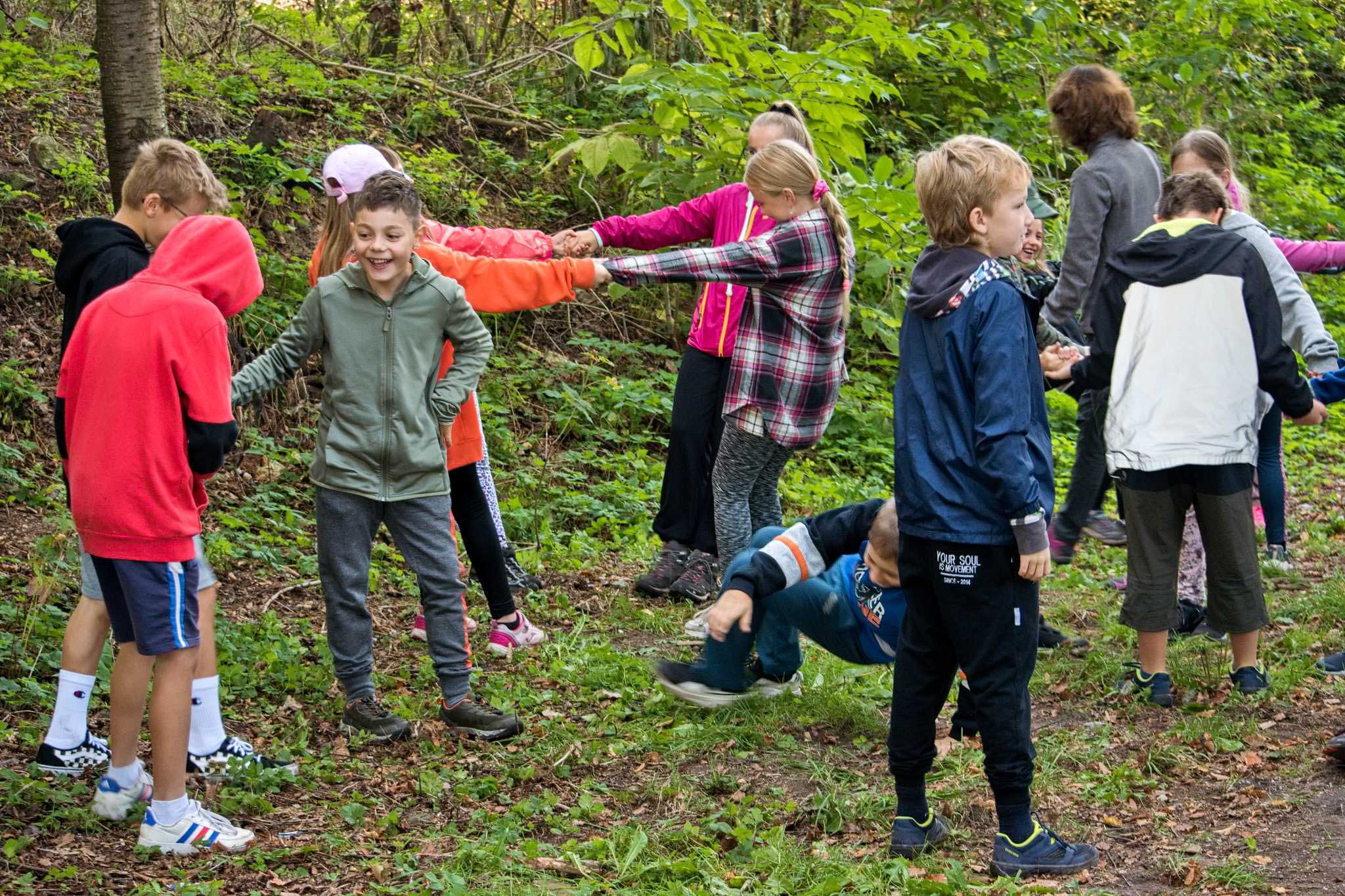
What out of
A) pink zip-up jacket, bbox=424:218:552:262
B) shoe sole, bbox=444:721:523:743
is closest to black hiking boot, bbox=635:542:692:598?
pink zip-up jacket, bbox=424:218:552:262

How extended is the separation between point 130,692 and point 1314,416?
418cm

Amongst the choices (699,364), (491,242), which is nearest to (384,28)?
(491,242)

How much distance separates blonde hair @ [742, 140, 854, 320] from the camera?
4.91 metres

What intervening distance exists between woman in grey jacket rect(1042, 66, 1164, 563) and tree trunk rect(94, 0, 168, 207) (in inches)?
159

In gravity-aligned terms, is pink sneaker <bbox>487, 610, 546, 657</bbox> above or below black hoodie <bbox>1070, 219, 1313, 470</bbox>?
below

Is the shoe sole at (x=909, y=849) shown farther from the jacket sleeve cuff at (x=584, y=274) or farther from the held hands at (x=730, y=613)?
the jacket sleeve cuff at (x=584, y=274)

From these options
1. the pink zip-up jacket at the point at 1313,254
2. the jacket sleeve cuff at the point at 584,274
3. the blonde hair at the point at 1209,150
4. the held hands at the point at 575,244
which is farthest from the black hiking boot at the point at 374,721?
the pink zip-up jacket at the point at 1313,254

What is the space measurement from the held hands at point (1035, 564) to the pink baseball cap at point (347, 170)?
2.76 metres

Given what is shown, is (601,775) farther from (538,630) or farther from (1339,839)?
(1339,839)

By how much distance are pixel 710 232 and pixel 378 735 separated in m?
2.93

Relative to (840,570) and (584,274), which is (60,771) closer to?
(584,274)

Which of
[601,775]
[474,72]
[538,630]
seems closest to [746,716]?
[601,775]

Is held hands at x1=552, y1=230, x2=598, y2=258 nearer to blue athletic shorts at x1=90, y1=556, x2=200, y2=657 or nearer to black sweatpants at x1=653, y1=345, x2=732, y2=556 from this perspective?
black sweatpants at x1=653, y1=345, x2=732, y2=556

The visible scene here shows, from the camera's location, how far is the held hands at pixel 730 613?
3615 millimetres
